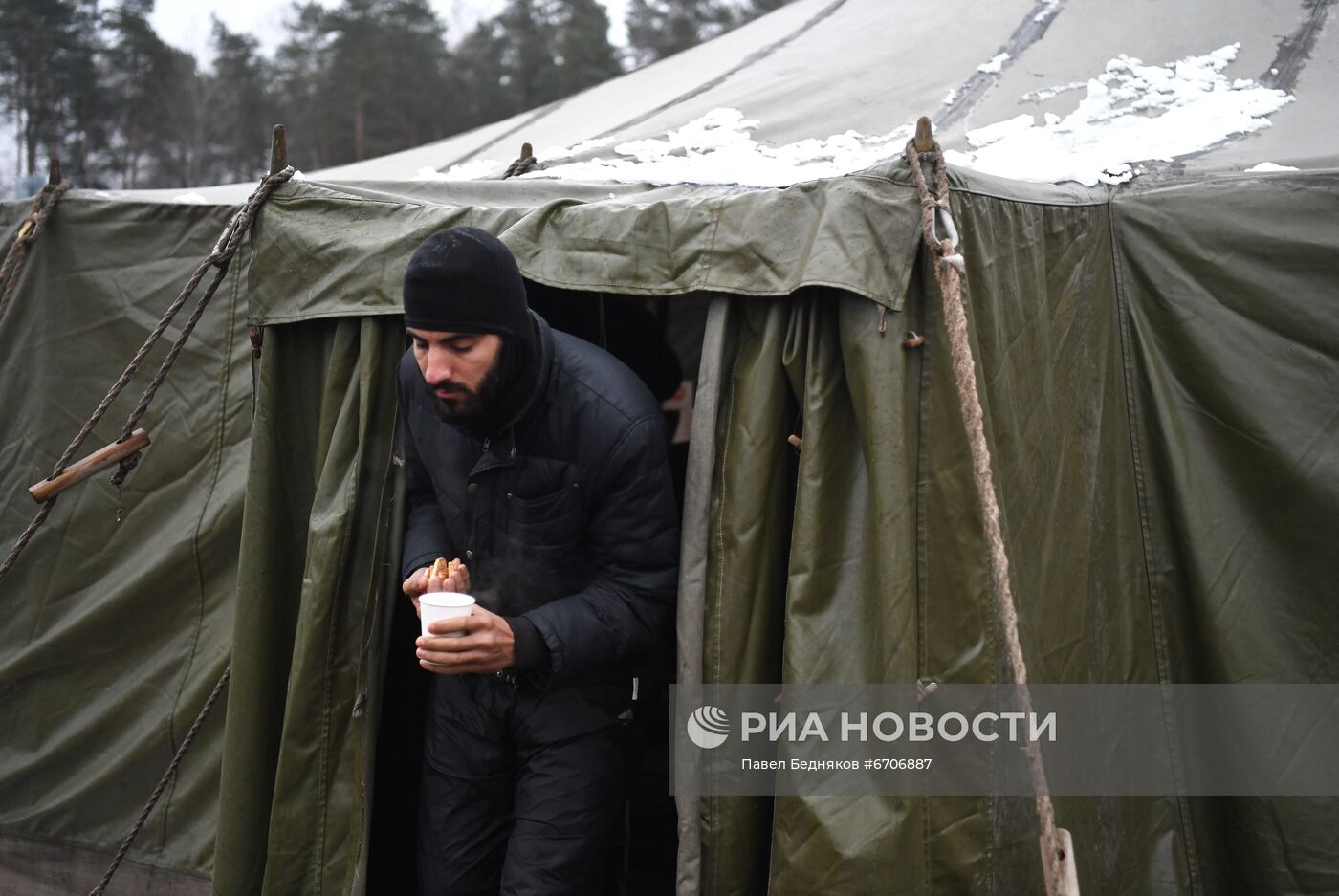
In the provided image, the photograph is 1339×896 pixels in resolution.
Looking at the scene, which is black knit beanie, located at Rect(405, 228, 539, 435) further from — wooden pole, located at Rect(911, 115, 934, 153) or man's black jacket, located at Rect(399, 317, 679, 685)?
wooden pole, located at Rect(911, 115, 934, 153)

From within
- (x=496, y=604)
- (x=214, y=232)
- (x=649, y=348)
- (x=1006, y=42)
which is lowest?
(x=496, y=604)

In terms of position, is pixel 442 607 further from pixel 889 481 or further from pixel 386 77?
pixel 386 77

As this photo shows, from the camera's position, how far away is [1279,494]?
251cm

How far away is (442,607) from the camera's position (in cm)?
204

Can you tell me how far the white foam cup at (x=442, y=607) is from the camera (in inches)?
80.6

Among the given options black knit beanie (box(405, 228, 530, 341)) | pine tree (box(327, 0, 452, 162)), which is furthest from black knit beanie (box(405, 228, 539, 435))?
pine tree (box(327, 0, 452, 162))

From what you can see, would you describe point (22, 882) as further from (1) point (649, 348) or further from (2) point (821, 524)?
(2) point (821, 524)

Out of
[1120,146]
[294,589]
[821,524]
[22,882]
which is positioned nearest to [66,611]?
[22,882]

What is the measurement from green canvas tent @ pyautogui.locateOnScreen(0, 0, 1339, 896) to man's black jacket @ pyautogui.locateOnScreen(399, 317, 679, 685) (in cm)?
10

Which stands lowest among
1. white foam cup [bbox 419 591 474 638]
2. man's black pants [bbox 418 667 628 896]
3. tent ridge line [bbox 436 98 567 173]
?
man's black pants [bbox 418 667 628 896]

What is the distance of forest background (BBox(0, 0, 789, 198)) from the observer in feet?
62.4

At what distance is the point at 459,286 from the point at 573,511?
1.66ft

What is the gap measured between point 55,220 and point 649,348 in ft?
6.04

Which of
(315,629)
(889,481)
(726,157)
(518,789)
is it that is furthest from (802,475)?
(726,157)
